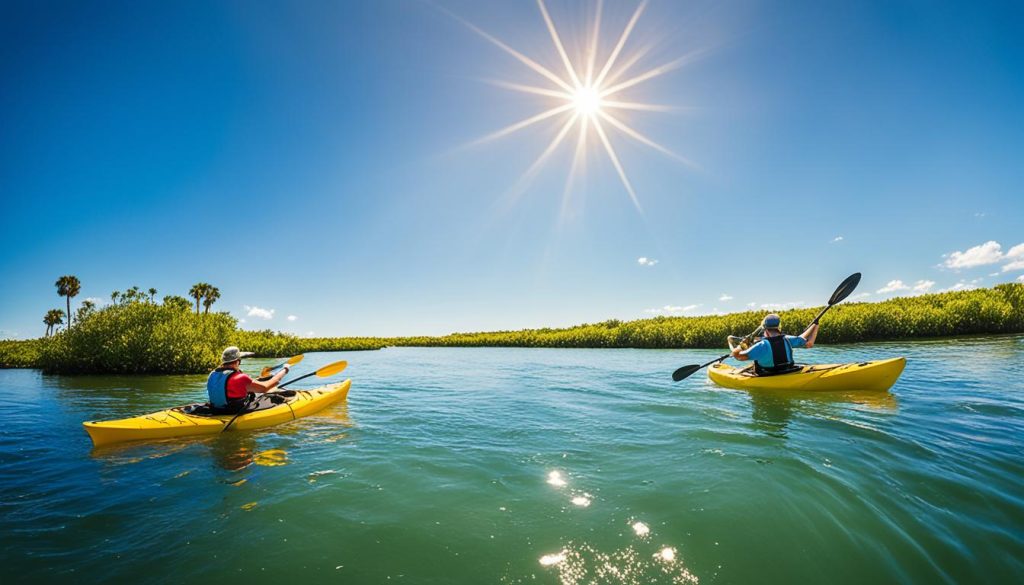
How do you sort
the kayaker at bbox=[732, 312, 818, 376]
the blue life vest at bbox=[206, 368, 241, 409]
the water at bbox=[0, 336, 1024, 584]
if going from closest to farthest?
the water at bbox=[0, 336, 1024, 584], the blue life vest at bbox=[206, 368, 241, 409], the kayaker at bbox=[732, 312, 818, 376]

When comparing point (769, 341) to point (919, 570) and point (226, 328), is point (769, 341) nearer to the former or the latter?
point (919, 570)

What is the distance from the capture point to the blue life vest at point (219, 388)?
691 cm

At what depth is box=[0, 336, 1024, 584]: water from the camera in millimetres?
2961

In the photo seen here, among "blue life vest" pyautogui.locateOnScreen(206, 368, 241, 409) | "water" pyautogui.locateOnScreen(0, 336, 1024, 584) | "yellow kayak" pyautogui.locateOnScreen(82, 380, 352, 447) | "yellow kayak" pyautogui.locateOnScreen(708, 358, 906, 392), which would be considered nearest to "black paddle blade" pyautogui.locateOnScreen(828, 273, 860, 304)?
"yellow kayak" pyautogui.locateOnScreen(708, 358, 906, 392)

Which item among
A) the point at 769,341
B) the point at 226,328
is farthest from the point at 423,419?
the point at 226,328

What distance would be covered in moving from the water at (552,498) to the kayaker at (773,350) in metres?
0.95

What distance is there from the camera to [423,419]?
8.03m

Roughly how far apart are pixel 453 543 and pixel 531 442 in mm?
2981

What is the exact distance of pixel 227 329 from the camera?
22.5 meters

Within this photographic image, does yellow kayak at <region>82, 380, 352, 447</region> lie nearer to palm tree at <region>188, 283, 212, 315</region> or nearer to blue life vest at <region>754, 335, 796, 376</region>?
blue life vest at <region>754, 335, 796, 376</region>

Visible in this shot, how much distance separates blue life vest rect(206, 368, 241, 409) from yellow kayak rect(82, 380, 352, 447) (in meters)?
0.21

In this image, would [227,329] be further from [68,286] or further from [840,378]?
[68,286]

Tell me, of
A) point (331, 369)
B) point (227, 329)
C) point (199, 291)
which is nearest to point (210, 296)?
point (199, 291)

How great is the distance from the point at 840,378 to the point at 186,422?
12.3m
